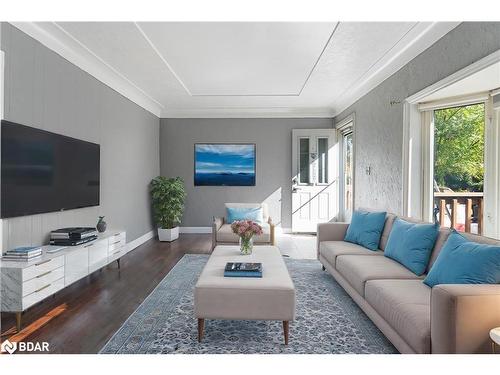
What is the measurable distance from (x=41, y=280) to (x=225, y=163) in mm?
4680

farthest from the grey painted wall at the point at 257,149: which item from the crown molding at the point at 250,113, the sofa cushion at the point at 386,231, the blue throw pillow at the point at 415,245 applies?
the blue throw pillow at the point at 415,245

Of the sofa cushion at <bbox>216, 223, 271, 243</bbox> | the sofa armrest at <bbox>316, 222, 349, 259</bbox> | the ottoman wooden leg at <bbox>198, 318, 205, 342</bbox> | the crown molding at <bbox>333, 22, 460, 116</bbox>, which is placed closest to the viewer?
the ottoman wooden leg at <bbox>198, 318, 205, 342</bbox>

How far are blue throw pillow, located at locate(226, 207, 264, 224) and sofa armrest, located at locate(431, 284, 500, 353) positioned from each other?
153 inches

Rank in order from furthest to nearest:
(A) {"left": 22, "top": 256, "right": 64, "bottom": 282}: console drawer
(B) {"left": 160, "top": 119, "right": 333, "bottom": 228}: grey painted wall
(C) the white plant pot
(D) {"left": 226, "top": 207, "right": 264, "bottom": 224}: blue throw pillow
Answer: (B) {"left": 160, "top": 119, "right": 333, "bottom": 228}: grey painted wall → (C) the white plant pot → (D) {"left": 226, "top": 207, "right": 264, "bottom": 224}: blue throw pillow → (A) {"left": 22, "top": 256, "right": 64, "bottom": 282}: console drawer

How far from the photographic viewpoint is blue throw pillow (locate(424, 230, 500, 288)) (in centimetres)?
183

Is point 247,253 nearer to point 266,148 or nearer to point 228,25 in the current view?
point 228,25

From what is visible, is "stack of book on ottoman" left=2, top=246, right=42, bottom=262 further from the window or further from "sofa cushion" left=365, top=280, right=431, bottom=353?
the window

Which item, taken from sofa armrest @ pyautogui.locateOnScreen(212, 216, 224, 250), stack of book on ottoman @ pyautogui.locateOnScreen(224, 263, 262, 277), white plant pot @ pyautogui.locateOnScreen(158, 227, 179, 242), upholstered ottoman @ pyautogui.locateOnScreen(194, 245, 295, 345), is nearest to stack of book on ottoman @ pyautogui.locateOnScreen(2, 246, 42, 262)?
upholstered ottoman @ pyautogui.locateOnScreen(194, 245, 295, 345)

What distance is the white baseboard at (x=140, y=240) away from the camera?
206 inches

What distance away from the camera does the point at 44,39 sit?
3.10m

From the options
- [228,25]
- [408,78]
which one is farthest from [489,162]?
[228,25]

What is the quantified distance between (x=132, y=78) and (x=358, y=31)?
126 inches

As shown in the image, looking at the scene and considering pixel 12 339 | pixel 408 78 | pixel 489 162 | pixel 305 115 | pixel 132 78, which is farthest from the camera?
pixel 305 115

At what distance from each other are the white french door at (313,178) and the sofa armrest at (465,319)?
5092mm
